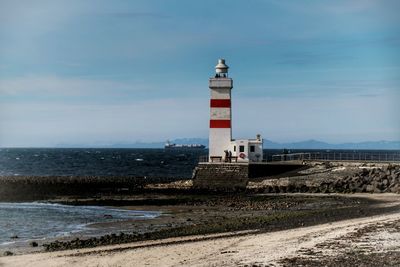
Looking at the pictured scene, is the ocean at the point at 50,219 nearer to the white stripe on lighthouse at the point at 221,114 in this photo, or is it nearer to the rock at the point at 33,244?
the rock at the point at 33,244

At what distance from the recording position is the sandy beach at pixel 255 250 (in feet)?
43.8

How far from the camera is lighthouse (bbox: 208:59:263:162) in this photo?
42.2 metres

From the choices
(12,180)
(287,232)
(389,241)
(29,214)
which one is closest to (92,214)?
(29,214)

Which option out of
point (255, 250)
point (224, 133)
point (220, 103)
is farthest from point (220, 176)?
point (255, 250)

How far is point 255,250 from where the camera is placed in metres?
14.8

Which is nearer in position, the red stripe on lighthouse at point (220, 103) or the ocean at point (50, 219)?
the ocean at point (50, 219)

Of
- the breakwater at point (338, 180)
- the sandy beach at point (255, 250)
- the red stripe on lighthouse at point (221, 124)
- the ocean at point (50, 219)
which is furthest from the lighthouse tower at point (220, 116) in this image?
the sandy beach at point (255, 250)

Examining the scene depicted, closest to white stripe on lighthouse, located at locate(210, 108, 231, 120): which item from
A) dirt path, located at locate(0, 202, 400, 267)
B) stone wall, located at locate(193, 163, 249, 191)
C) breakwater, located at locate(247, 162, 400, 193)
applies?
stone wall, located at locate(193, 163, 249, 191)

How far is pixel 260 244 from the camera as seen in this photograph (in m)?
15.8

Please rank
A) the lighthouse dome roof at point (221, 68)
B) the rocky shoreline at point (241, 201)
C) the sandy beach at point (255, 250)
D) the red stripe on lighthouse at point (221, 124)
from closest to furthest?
the sandy beach at point (255, 250) < the rocky shoreline at point (241, 201) < the red stripe on lighthouse at point (221, 124) < the lighthouse dome roof at point (221, 68)

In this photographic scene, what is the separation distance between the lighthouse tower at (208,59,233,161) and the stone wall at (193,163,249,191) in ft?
6.33

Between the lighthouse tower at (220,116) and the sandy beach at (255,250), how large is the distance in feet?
77.8

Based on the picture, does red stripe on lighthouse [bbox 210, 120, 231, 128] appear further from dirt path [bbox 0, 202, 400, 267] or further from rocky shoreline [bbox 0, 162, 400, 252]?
dirt path [bbox 0, 202, 400, 267]

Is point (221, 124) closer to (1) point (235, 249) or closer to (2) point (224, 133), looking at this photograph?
(2) point (224, 133)
